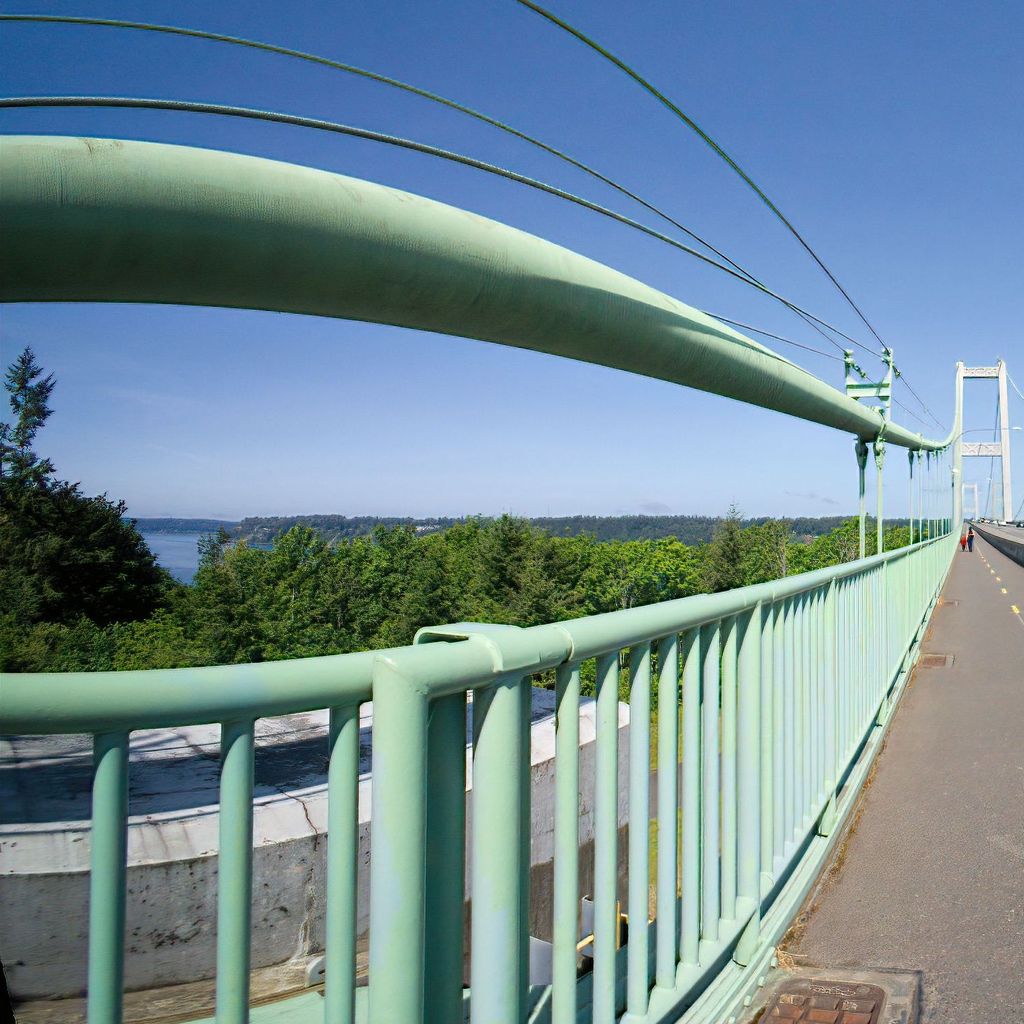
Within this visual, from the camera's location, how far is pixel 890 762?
4.64m

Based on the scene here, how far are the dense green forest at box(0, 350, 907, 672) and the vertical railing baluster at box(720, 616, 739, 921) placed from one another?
1946 mm

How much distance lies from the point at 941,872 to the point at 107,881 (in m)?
3.20

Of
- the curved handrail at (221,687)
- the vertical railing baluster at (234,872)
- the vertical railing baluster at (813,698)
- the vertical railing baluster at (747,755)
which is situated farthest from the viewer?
the vertical railing baluster at (813,698)

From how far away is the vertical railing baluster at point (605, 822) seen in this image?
1489mm

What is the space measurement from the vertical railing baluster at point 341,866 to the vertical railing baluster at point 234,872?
104 millimetres

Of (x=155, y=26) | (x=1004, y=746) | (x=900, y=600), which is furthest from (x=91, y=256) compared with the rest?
(x=900, y=600)

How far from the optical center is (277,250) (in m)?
1.32

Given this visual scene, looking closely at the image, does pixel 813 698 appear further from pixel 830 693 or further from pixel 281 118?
pixel 281 118

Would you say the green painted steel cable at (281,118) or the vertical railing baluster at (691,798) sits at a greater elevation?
the green painted steel cable at (281,118)

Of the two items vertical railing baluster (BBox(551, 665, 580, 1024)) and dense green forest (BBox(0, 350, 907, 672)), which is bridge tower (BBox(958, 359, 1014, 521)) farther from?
vertical railing baluster (BBox(551, 665, 580, 1024))

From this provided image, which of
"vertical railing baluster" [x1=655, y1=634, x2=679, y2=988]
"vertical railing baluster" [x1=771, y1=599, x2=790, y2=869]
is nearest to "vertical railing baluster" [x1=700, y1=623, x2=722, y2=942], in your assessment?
"vertical railing baluster" [x1=655, y1=634, x2=679, y2=988]

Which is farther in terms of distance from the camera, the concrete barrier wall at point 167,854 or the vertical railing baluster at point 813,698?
the vertical railing baluster at point 813,698

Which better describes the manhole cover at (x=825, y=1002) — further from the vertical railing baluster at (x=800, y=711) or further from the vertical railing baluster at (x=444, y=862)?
the vertical railing baluster at (x=444, y=862)

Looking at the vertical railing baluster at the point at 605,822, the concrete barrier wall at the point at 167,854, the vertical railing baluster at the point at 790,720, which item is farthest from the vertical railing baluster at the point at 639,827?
the vertical railing baluster at the point at 790,720
